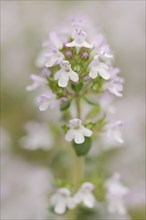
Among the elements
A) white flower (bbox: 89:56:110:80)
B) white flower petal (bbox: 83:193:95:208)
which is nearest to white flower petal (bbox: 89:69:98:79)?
white flower (bbox: 89:56:110:80)

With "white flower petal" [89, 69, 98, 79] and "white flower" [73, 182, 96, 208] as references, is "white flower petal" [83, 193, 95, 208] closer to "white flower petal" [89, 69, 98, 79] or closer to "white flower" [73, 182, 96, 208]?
"white flower" [73, 182, 96, 208]

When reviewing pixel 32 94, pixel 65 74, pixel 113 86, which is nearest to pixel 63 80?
pixel 65 74

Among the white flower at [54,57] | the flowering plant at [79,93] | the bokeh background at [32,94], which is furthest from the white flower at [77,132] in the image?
the bokeh background at [32,94]

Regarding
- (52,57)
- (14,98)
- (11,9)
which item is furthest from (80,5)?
(52,57)

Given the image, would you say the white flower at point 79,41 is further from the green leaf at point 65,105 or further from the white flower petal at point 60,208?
the white flower petal at point 60,208

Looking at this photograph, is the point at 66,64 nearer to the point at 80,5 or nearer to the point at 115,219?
the point at 115,219
